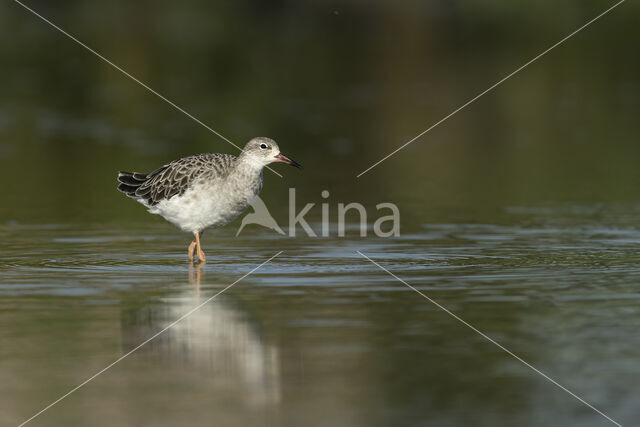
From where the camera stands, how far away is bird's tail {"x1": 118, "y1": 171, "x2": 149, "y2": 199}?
15.5m

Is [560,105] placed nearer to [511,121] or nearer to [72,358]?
[511,121]

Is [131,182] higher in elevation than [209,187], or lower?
higher

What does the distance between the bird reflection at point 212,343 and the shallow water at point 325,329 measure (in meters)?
0.02

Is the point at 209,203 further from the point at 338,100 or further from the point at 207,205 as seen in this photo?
the point at 338,100

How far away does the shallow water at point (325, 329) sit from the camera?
7887 mm

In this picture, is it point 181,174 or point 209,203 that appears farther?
point 181,174

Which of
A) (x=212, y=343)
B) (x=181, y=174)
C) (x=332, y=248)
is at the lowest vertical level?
(x=212, y=343)

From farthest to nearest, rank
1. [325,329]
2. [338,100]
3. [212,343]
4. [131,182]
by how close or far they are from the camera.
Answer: [338,100] < [131,182] < [325,329] < [212,343]

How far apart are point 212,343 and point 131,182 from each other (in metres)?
6.46

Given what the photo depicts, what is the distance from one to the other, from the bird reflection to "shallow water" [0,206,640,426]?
21 millimetres

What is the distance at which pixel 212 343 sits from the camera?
959cm

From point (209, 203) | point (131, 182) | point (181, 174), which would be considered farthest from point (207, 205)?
point (131, 182)

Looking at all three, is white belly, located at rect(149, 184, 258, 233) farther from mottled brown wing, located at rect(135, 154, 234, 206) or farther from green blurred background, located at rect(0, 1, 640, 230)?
green blurred background, located at rect(0, 1, 640, 230)

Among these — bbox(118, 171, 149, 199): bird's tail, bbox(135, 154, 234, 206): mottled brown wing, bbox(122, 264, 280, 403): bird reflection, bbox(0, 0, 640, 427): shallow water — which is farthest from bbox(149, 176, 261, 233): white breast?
bbox(122, 264, 280, 403): bird reflection
